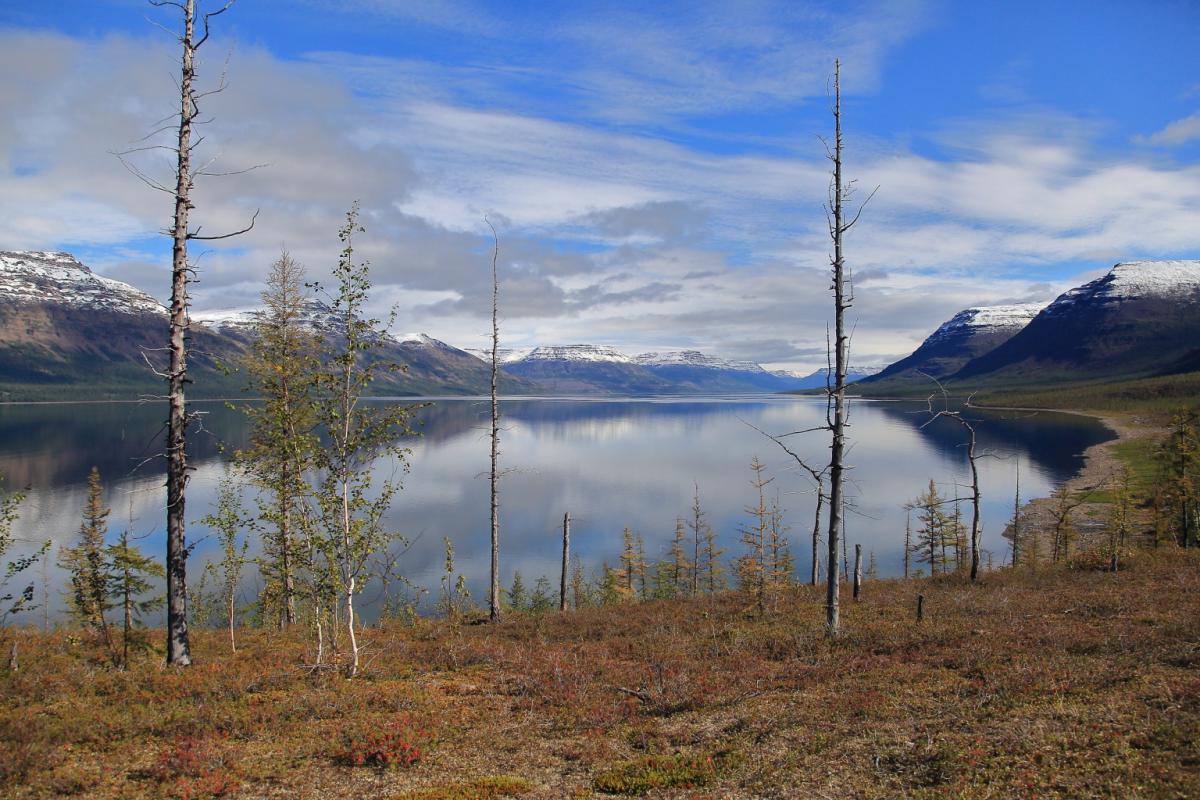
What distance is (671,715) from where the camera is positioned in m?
14.5

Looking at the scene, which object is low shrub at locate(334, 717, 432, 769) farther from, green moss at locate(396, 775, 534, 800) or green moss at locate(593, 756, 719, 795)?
green moss at locate(593, 756, 719, 795)

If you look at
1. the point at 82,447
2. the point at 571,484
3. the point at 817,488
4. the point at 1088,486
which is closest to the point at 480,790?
the point at 817,488

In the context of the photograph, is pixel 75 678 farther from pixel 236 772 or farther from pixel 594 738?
pixel 594 738

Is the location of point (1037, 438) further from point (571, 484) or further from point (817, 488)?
point (817, 488)

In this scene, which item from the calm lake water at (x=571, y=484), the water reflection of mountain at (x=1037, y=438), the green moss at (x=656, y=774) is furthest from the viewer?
the water reflection of mountain at (x=1037, y=438)

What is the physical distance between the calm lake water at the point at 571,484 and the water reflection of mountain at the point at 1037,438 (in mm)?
477

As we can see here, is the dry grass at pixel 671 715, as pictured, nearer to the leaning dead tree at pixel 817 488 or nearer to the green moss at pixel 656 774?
the green moss at pixel 656 774

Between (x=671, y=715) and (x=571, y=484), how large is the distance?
3308 inches

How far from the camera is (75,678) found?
16.2m

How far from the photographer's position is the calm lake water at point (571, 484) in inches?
2416

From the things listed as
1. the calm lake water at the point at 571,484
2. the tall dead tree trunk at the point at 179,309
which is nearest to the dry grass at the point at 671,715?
the tall dead tree trunk at the point at 179,309

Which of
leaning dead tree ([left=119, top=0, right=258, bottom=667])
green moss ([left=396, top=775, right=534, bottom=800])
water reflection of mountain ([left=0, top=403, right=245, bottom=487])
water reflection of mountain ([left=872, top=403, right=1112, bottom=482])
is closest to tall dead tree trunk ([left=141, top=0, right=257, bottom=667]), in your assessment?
leaning dead tree ([left=119, top=0, right=258, bottom=667])

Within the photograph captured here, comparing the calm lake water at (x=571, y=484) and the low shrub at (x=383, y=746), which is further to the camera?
the calm lake water at (x=571, y=484)

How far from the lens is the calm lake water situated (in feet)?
201
